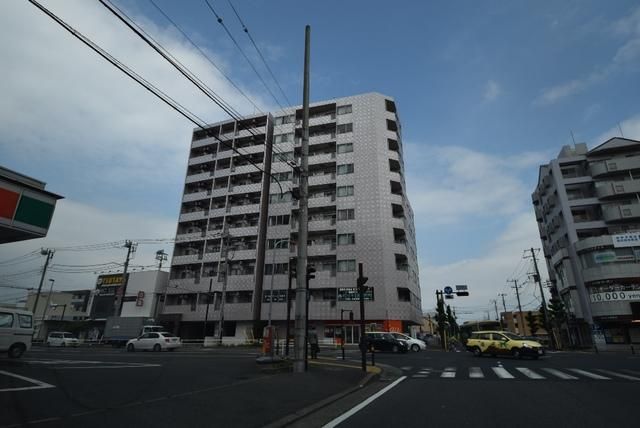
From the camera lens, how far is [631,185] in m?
38.7

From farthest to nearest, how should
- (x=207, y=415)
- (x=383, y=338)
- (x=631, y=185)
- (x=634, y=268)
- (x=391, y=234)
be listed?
(x=391, y=234) → (x=631, y=185) → (x=634, y=268) → (x=383, y=338) → (x=207, y=415)

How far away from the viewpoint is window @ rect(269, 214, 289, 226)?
47691mm

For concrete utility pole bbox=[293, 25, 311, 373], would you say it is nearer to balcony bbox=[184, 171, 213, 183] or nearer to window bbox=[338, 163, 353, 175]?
window bbox=[338, 163, 353, 175]

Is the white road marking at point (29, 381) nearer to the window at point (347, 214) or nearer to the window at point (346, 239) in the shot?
the window at point (346, 239)

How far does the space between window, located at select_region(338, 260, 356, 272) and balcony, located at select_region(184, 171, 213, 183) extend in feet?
85.0

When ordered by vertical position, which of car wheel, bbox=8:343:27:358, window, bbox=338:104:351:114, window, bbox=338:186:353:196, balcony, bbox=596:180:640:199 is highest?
window, bbox=338:104:351:114

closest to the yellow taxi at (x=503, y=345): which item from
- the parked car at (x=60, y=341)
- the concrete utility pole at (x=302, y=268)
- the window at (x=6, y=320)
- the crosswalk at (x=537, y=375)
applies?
the crosswalk at (x=537, y=375)

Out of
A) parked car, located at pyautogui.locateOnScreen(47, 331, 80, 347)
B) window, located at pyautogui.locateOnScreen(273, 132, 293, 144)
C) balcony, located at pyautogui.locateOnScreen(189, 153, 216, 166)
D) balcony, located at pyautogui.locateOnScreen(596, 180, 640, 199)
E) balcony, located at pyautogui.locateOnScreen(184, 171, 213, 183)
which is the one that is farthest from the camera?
balcony, located at pyautogui.locateOnScreen(189, 153, 216, 166)

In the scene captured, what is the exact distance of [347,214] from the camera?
44531 millimetres

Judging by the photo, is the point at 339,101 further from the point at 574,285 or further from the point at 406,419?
the point at 406,419

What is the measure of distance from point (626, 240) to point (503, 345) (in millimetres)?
26378

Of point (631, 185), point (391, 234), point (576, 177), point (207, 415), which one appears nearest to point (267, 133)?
point (391, 234)

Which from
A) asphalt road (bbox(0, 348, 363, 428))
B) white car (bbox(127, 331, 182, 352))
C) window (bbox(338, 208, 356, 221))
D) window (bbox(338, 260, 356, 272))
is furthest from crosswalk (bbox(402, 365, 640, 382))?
window (bbox(338, 208, 356, 221))

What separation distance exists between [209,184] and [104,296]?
2555 cm
